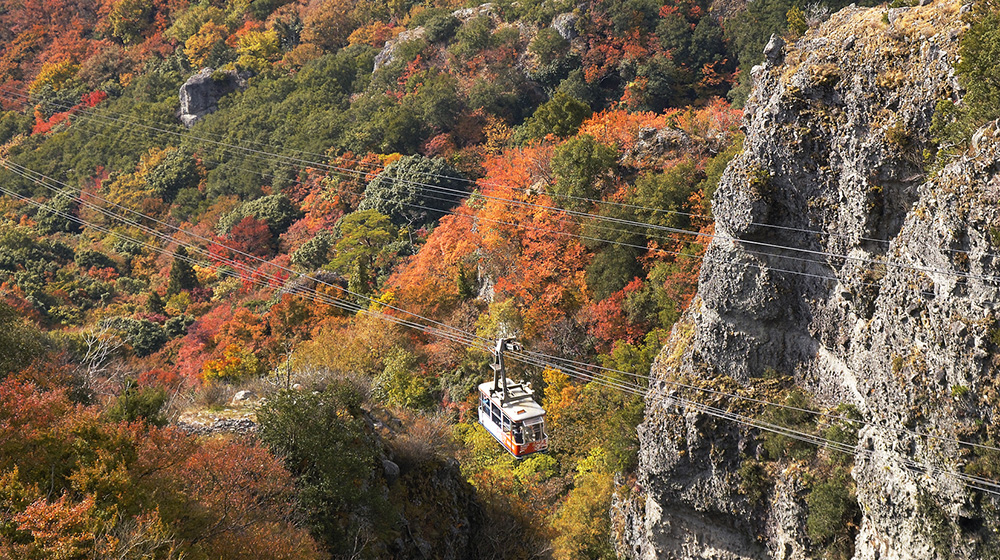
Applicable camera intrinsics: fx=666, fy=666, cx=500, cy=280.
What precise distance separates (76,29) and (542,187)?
75.2 metres

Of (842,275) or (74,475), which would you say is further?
(842,275)

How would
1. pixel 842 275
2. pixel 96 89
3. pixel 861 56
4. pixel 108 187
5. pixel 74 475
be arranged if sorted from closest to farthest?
pixel 74 475
pixel 861 56
pixel 842 275
pixel 108 187
pixel 96 89

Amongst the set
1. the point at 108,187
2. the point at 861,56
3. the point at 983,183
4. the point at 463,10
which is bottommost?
the point at 108,187

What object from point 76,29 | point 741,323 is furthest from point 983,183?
point 76,29

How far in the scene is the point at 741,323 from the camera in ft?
77.5

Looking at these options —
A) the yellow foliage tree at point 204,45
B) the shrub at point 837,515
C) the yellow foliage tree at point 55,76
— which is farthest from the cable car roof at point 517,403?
the yellow foliage tree at point 55,76

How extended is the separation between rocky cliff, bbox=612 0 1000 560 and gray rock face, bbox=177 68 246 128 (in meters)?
62.3

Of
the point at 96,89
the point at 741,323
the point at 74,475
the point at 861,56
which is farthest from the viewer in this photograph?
Result: the point at 96,89

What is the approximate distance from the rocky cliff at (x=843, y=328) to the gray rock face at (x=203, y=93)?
62342 mm

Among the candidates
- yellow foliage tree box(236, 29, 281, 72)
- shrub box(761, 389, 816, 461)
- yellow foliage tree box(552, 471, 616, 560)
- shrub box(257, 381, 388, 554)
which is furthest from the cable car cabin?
yellow foliage tree box(236, 29, 281, 72)

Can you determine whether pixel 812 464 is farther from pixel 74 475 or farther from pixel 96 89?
pixel 96 89

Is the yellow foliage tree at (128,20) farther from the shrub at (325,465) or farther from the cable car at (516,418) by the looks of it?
the cable car at (516,418)

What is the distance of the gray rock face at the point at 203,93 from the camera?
71.4 metres

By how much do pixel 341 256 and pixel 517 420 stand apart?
97.2 feet
